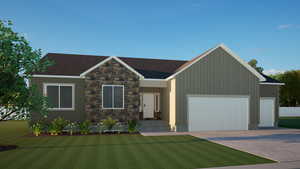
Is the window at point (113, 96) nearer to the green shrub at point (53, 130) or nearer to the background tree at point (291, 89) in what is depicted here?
the green shrub at point (53, 130)

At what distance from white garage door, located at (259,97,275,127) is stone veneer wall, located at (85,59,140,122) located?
1118 cm

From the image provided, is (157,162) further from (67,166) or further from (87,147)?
(87,147)

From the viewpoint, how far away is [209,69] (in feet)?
49.7

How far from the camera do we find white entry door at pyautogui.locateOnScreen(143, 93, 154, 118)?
723 inches

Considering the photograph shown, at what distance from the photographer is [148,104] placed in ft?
60.6

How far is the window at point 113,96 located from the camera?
1474 centimetres

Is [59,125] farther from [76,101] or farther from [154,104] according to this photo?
[154,104]

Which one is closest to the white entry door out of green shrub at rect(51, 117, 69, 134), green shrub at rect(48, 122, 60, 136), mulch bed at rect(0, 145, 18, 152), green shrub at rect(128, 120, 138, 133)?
green shrub at rect(128, 120, 138, 133)

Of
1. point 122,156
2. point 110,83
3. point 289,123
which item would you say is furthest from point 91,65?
point 289,123

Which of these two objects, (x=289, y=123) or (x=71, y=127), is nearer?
(x=71, y=127)

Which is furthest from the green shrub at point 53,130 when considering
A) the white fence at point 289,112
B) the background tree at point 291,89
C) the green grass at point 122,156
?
the background tree at point 291,89

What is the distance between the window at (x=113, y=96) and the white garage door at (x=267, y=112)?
12.3m

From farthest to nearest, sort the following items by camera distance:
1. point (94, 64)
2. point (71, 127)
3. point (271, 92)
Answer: point (271, 92)
point (94, 64)
point (71, 127)

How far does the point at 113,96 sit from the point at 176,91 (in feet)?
14.9
